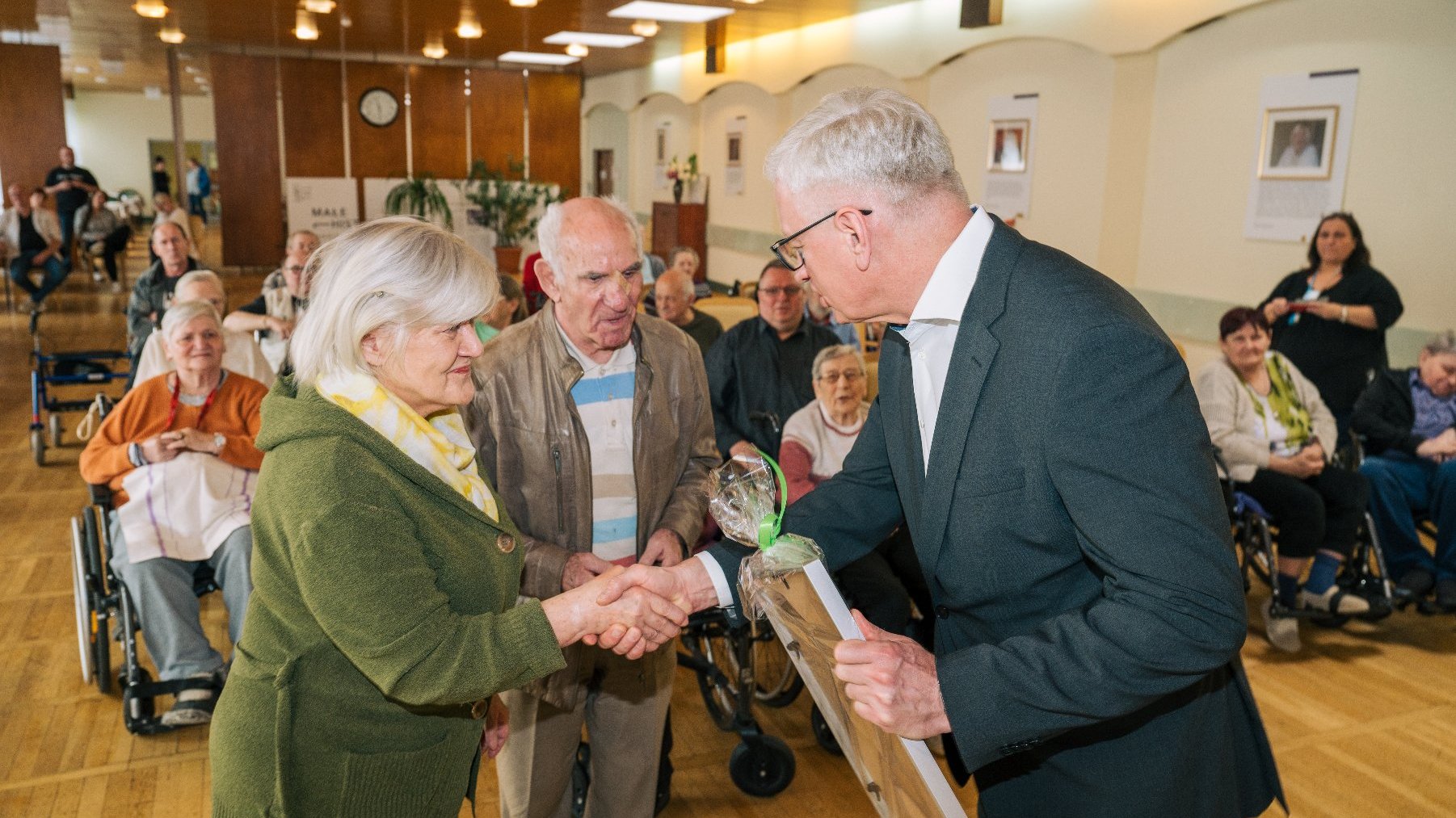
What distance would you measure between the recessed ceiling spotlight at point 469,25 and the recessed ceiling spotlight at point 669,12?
1.54 metres

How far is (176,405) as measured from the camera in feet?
12.0

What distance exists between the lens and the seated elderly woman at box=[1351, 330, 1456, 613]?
4.69 meters

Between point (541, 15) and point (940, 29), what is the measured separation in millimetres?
4416

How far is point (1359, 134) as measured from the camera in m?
6.12

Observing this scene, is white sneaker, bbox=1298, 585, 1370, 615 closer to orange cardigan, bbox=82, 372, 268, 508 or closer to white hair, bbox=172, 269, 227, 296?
orange cardigan, bbox=82, 372, 268, 508

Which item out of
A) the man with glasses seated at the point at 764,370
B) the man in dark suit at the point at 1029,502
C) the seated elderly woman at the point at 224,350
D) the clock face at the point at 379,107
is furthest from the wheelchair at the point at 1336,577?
the clock face at the point at 379,107

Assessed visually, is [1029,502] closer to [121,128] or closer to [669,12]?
[669,12]

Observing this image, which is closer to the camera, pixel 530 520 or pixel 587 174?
pixel 530 520

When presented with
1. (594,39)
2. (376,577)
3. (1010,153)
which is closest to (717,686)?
(376,577)

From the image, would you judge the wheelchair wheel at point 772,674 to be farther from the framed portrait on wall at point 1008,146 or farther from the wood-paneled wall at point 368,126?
the wood-paneled wall at point 368,126

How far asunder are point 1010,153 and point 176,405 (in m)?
7.45

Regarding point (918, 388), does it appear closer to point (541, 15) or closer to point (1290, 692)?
point (1290, 692)

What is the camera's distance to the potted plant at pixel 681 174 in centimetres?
1529

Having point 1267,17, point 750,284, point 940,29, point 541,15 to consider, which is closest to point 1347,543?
point 1267,17
